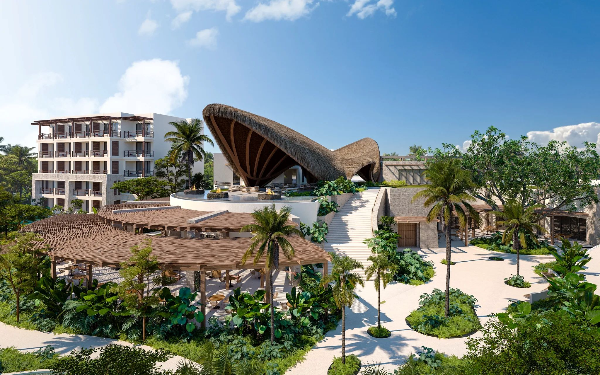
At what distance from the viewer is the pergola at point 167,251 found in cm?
1535

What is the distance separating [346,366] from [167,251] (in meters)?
10.7

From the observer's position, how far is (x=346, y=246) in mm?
26688

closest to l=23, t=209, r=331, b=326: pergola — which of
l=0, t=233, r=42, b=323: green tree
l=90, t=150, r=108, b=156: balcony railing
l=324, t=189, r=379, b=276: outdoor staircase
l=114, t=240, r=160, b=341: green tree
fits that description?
l=114, t=240, r=160, b=341: green tree

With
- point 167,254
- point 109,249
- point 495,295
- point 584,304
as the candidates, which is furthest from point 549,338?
point 109,249

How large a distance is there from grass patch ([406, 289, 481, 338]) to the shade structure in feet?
18.5

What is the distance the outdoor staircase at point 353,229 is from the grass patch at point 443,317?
6086 millimetres

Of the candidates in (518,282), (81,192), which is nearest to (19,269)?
(518,282)

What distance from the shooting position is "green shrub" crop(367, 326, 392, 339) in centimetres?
1490

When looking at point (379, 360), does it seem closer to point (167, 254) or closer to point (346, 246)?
point (167, 254)

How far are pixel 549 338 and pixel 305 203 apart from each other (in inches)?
785

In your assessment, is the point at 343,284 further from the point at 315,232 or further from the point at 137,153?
the point at 137,153

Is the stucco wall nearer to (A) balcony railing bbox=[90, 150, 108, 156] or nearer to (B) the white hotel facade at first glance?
(B) the white hotel facade

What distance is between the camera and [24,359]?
12.6 m

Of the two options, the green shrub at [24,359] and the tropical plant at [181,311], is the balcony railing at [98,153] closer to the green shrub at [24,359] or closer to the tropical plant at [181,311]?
the green shrub at [24,359]
